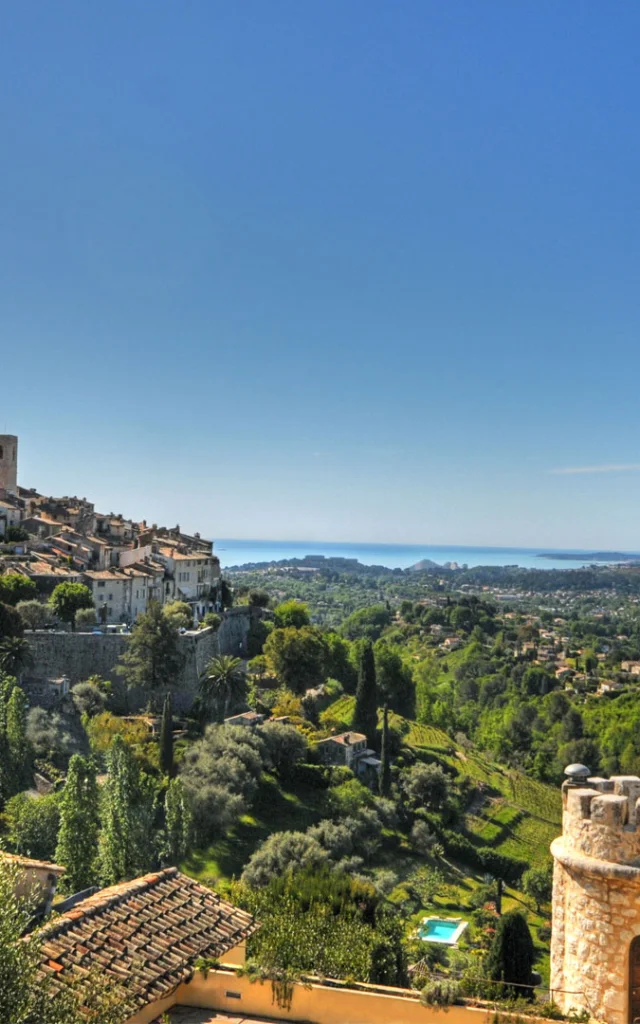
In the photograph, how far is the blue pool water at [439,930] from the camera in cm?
2433

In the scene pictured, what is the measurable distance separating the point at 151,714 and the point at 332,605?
144729mm

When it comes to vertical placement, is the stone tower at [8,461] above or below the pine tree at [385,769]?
above

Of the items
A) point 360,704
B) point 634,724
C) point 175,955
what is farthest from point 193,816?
point 634,724

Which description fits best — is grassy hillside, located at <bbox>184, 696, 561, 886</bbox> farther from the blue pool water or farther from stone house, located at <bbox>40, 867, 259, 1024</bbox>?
stone house, located at <bbox>40, 867, 259, 1024</bbox>

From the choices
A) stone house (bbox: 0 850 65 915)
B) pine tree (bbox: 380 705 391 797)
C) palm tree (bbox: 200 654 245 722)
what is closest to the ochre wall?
stone house (bbox: 0 850 65 915)

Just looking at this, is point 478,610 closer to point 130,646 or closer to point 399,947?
point 130,646

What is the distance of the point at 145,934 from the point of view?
28.0 feet

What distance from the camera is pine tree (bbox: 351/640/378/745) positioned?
40.2 metres

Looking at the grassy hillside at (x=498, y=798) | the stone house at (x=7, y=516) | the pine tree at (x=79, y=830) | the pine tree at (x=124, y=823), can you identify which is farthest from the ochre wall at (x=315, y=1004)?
the stone house at (x=7, y=516)

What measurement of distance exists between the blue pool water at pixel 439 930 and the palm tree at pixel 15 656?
1730cm

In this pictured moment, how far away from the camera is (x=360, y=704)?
4062 cm

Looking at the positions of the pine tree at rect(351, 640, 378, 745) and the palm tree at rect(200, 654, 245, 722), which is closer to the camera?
the palm tree at rect(200, 654, 245, 722)

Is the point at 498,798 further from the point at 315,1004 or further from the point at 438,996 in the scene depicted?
the point at 438,996

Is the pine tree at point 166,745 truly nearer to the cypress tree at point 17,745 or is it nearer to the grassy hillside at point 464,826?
the grassy hillside at point 464,826
